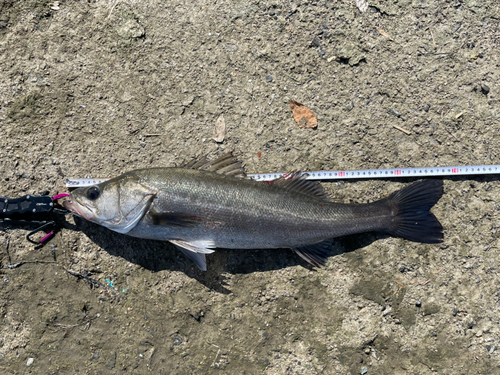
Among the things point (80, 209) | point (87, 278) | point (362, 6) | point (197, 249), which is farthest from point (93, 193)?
point (362, 6)

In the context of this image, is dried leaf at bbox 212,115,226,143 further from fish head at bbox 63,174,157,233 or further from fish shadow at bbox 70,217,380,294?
fish shadow at bbox 70,217,380,294

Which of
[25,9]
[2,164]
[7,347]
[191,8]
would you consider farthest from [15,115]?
[7,347]

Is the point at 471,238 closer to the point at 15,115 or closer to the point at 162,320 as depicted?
the point at 162,320

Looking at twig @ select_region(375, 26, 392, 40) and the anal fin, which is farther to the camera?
twig @ select_region(375, 26, 392, 40)

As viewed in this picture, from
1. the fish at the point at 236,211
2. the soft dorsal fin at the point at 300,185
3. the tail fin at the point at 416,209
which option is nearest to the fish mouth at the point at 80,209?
the fish at the point at 236,211

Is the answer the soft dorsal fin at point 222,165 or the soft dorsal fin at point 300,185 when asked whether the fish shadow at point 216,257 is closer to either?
the soft dorsal fin at point 300,185

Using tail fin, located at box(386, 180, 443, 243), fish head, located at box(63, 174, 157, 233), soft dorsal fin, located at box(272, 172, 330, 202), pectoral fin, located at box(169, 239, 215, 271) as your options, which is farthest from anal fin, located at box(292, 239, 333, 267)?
fish head, located at box(63, 174, 157, 233)
